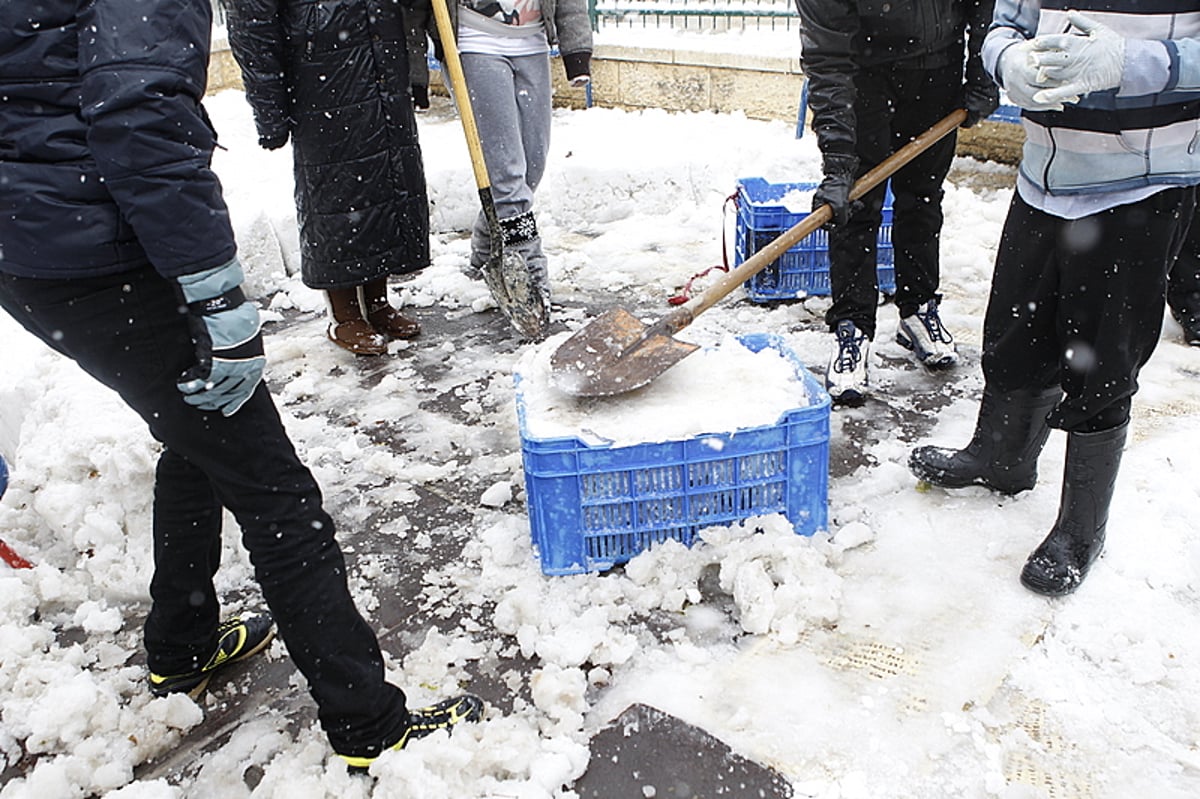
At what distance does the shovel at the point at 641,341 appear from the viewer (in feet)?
9.40

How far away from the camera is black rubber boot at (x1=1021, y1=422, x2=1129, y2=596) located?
254 centimetres

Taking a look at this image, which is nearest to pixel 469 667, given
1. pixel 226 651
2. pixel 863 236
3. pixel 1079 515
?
pixel 226 651

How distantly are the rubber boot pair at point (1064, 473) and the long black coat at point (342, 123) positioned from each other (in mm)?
2717

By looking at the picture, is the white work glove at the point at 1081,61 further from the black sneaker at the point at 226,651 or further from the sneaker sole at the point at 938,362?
the black sneaker at the point at 226,651

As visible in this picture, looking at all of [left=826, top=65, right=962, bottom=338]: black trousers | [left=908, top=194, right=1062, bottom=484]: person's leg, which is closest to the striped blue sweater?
[left=908, top=194, right=1062, bottom=484]: person's leg

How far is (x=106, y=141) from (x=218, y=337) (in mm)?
391

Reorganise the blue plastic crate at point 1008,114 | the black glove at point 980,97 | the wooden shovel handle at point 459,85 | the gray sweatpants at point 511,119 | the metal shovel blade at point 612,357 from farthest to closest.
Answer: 1. the blue plastic crate at point 1008,114
2. the gray sweatpants at point 511,119
3. the wooden shovel handle at point 459,85
4. the black glove at point 980,97
5. the metal shovel blade at point 612,357

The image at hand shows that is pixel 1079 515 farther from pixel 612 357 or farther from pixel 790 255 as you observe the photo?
pixel 790 255

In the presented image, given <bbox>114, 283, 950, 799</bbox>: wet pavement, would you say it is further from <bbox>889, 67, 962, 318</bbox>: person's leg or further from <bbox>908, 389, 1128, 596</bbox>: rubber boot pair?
<bbox>908, 389, 1128, 596</bbox>: rubber boot pair

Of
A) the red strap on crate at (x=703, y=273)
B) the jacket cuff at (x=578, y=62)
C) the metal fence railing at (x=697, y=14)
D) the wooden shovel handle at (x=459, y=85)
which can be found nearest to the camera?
the wooden shovel handle at (x=459, y=85)

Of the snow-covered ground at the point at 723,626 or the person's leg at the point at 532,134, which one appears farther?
the person's leg at the point at 532,134

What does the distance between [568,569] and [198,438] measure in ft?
3.97

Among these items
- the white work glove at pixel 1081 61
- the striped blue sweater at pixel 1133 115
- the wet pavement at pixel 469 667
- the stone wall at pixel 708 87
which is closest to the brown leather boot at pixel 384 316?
the wet pavement at pixel 469 667

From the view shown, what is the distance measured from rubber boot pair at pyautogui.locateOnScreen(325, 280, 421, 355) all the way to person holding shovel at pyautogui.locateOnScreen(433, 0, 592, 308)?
0.62m
